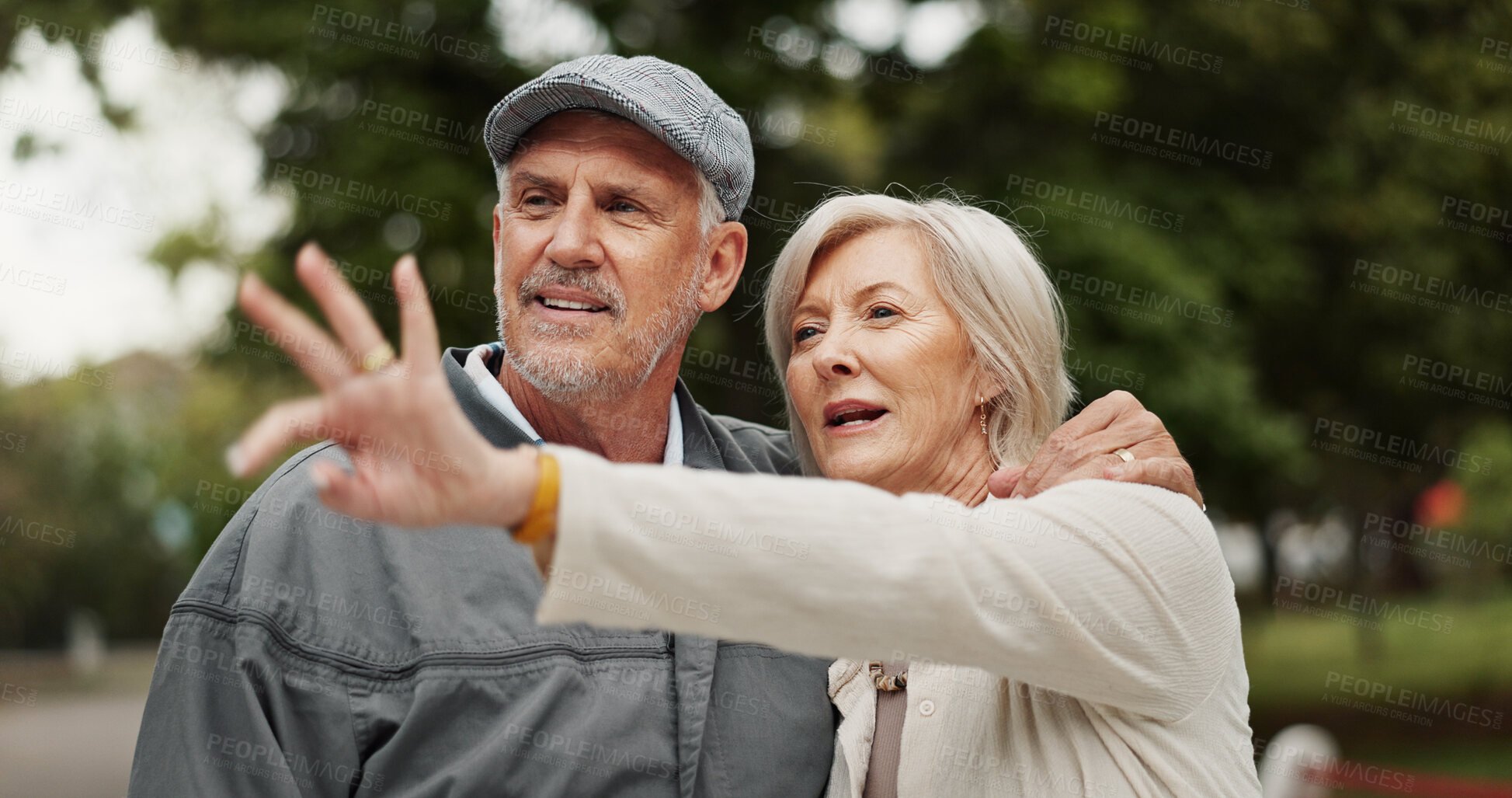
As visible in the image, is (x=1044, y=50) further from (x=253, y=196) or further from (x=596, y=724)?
(x=596, y=724)

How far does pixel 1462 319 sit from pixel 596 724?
11165mm

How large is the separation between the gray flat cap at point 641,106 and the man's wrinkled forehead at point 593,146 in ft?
0.10

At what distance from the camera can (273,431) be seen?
140cm

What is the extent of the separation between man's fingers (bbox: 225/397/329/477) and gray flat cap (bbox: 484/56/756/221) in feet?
5.27

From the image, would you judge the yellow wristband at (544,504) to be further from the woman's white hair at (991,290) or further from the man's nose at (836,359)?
the woman's white hair at (991,290)

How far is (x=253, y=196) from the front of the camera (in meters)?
9.45

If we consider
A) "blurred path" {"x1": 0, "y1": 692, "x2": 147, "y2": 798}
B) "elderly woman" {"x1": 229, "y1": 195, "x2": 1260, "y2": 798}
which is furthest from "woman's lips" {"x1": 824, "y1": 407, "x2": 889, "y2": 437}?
"blurred path" {"x1": 0, "y1": 692, "x2": 147, "y2": 798}

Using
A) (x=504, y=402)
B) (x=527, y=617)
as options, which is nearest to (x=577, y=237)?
(x=504, y=402)

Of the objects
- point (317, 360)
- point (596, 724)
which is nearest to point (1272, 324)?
point (596, 724)

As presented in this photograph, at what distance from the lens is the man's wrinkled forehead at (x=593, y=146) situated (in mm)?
2977

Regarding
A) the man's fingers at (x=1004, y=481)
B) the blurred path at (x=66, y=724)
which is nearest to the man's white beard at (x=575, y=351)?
the man's fingers at (x=1004, y=481)

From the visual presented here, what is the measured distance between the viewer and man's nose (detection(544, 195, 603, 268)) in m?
2.93

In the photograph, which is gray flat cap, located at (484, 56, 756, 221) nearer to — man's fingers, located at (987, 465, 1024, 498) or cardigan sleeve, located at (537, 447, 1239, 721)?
man's fingers, located at (987, 465, 1024, 498)

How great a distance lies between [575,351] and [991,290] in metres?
1.02
